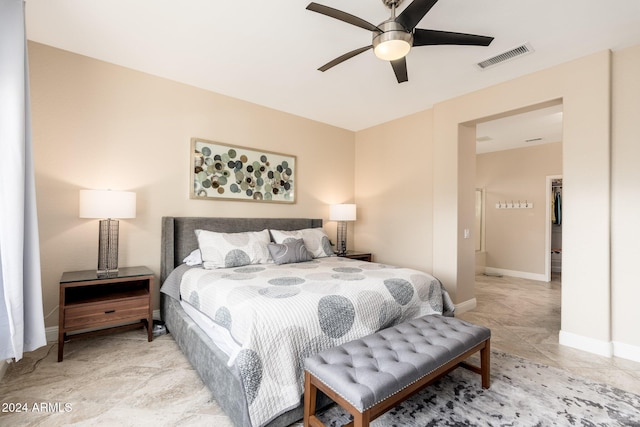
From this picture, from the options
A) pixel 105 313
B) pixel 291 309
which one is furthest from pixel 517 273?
pixel 105 313

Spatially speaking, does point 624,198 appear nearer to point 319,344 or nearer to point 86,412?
point 319,344

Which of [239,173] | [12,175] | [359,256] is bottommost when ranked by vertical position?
[359,256]

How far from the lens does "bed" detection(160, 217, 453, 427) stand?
1.61 m

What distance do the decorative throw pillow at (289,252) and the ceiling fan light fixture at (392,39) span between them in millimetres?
2150

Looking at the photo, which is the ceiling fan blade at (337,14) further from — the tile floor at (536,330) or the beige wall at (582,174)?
the tile floor at (536,330)

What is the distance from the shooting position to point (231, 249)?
3164 mm

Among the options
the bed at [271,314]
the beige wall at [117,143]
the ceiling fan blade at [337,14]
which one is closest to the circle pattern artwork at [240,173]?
the beige wall at [117,143]

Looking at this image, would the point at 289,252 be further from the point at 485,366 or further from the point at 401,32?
the point at 401,32

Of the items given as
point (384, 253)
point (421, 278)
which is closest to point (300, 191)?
point (384, 253)

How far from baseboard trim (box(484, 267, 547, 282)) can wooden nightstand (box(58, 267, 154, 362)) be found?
667cm

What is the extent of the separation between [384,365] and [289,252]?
195 centimetres

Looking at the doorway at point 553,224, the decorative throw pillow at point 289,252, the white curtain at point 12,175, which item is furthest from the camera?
the doorway at point 553,224

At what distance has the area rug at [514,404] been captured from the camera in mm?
1798

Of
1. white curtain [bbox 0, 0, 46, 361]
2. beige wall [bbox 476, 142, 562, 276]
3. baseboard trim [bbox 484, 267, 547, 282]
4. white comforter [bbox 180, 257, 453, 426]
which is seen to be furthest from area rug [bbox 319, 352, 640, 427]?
beige wall [bbox 476, 142, 562, 276]
